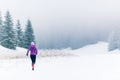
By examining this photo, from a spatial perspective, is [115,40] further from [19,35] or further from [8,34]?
[8,34]

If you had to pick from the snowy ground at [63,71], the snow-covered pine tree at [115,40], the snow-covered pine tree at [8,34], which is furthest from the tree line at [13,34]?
the snowy ground at [63,71]

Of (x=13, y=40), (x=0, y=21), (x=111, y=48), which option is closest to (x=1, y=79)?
(x=13, y=40)

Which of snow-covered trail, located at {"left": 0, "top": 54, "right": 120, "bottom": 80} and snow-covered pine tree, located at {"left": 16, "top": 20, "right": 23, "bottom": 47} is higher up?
snow-covered pine tree, located at {"left": 16, "top": 20, "right": 23, "bottom": 47}

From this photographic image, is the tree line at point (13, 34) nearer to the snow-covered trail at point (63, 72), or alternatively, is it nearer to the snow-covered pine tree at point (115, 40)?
the snow-covered pine tree at point (115, 40)

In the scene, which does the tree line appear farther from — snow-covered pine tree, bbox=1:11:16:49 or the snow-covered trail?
the snow-covered trail

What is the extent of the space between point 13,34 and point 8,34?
1148 mm

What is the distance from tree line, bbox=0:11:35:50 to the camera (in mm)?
63688

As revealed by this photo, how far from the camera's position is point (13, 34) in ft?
218

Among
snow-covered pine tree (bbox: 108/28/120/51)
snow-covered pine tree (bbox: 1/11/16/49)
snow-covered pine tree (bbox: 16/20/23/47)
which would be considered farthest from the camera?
snow-covered pine tree (bbox: 108/28/120/51)

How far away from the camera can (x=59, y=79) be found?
15602mm

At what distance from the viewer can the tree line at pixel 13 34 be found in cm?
6369

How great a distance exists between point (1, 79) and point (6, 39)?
161 feet

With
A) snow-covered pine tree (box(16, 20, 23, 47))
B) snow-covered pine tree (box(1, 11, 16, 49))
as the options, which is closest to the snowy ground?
snow-covered pine tree (box(1, 11, 16, 49))

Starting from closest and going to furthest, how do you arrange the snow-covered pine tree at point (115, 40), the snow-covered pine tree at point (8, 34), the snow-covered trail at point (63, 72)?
the snow-covered trail at point (63, 72) → the snow-covered pine tree at point (8, 34) → the snow-covered pine tree at point (115, 40)
